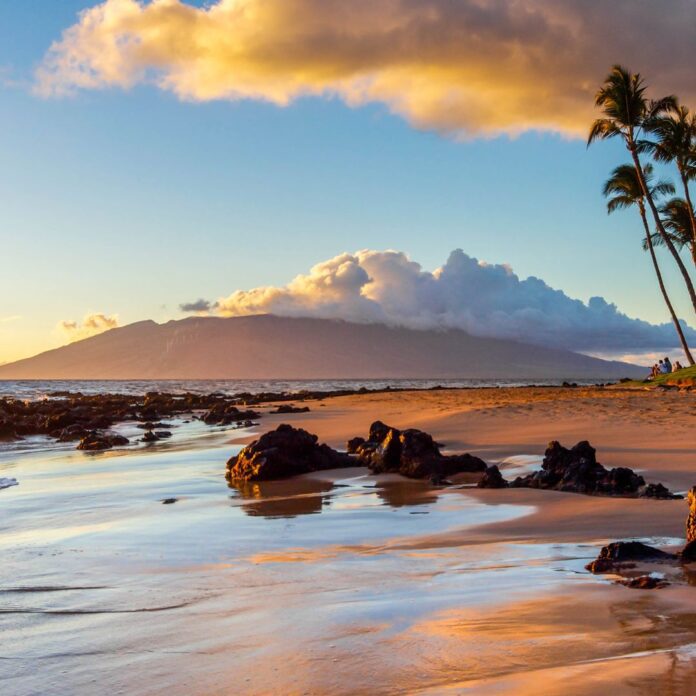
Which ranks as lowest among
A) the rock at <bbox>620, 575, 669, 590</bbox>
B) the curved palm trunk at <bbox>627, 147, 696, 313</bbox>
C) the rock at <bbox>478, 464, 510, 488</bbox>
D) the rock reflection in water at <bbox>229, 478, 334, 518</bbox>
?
the rock reflection in water at <bbox>229, 478, 334, 518</bbox>

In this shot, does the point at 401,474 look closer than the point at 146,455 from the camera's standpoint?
Yes

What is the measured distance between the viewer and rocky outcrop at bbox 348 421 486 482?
35.5 ft

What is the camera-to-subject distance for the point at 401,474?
437 inches

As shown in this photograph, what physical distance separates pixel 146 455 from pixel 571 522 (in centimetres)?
1076

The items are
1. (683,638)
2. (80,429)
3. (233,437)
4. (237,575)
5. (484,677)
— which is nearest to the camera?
(484,677)

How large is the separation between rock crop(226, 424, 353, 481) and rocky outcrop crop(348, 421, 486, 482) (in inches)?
31.9

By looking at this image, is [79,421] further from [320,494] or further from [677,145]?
[677,145]

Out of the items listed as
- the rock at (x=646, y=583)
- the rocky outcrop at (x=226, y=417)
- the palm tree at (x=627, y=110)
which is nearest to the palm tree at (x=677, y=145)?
the palm tree at (x=627, y=110)

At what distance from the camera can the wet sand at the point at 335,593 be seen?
3.30 meters

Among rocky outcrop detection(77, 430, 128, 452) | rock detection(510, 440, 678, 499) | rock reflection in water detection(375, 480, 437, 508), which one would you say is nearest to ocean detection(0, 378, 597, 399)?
rocky outcrop detection(77, 430, 128, 452)

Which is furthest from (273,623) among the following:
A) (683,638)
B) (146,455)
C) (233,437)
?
(233,437)

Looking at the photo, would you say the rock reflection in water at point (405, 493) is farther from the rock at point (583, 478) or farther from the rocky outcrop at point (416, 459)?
the rock at point (583, 478)

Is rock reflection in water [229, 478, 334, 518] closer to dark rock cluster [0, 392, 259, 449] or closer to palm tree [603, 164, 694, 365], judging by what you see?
dark rock cluster [0, 392, 259, 449]

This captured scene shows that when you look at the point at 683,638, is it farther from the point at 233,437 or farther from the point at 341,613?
the point at 233,437
